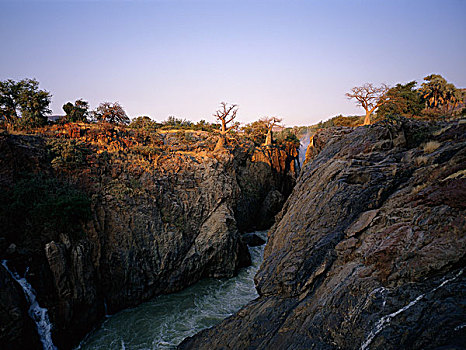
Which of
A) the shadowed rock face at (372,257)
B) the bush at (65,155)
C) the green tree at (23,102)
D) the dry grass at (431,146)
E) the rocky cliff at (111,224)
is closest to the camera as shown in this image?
the shadowed rock face at (372,257)

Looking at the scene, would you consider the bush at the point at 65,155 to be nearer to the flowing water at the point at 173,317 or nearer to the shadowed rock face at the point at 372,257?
the flowing water at the point at 173,317

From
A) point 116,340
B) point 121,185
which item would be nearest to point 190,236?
point 121,185

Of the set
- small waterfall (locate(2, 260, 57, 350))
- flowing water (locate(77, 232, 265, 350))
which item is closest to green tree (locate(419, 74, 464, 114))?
flowing water (locate(77, 232, 265, 350))

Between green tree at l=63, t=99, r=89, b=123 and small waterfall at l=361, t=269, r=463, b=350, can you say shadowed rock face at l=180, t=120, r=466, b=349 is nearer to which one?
small waterfall at l=361, t=269, r=463, b=350

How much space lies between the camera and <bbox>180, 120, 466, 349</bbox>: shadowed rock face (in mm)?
4824

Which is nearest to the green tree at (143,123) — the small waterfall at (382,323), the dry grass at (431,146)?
the dry grass at (431,146)

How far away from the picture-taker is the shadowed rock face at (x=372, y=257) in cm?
482

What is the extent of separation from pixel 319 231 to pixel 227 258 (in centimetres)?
1115

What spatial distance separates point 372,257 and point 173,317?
12.4m

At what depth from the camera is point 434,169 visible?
750cm

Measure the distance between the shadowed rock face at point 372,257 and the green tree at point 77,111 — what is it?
24484 mm

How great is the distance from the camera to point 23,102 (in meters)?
21.5

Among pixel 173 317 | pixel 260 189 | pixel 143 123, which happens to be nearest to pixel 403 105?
pixel 260 189

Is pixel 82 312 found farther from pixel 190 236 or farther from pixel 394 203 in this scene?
pixel 394 203
